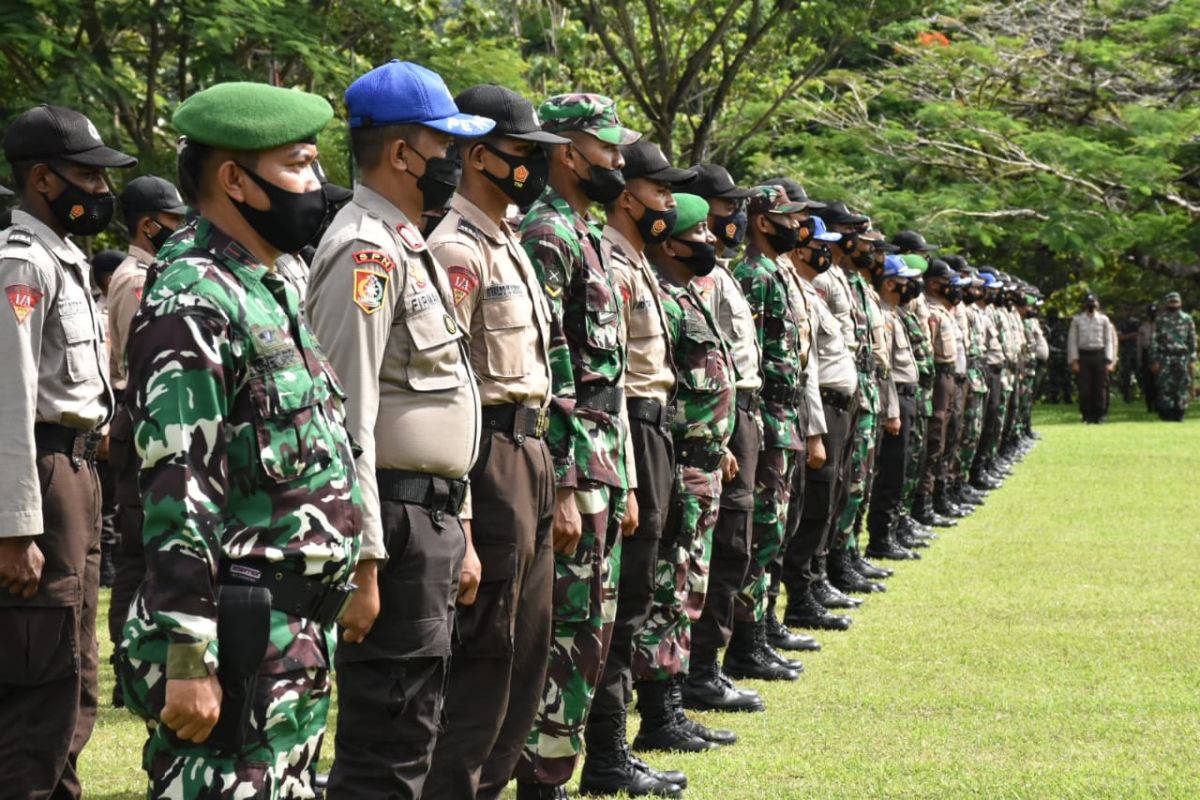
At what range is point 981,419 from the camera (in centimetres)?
1839

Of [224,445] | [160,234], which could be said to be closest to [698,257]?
[160,234]

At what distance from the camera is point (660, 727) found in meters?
6.90

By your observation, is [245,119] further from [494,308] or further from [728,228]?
[728,228]

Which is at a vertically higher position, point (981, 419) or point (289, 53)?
point (289, 53)

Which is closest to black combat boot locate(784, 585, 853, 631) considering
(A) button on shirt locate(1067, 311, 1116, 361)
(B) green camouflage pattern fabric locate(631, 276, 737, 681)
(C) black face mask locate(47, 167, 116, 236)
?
(B) green camouflage pattern fabric locate(631, 276, 737, 681)

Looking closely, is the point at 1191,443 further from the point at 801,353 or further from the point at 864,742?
the point at 864,742

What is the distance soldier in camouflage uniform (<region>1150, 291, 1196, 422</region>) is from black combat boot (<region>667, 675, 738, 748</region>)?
2467 centimetres

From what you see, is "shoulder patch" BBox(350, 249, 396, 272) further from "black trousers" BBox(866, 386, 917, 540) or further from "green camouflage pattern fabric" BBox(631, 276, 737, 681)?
"black trousers" BBox(866, 386, 917, 540)

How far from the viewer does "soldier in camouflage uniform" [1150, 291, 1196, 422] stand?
29.8 m

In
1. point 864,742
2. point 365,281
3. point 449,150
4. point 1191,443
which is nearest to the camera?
point 365,281

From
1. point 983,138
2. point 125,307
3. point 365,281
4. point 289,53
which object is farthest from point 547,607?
point 983,138

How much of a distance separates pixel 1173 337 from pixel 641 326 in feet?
84.5

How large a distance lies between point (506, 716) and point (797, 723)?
102 inches

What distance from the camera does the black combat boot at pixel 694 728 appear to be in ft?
22.7
